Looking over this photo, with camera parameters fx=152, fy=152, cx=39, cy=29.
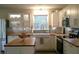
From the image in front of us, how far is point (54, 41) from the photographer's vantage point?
3.42 metres

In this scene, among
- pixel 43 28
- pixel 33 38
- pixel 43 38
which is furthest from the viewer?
pixel 43 38

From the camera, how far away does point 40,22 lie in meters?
3.14

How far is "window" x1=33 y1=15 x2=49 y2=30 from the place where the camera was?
308cm

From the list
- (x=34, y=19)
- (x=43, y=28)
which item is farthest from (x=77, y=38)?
(x=34, y=19)

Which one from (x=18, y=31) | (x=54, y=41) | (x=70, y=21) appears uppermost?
(x=70, y=21)

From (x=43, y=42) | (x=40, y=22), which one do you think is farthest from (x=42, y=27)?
(x=43, y=42)

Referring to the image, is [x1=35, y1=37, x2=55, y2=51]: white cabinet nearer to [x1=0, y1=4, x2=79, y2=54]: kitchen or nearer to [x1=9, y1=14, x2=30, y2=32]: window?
[x1=0, y1=4, x2=79, y2=54]: kitchen

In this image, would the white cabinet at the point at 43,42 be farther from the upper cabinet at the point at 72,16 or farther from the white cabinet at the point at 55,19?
the upper cabinet at the point at 72,16

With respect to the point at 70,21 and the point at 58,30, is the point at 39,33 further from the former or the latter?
the point at 70,21

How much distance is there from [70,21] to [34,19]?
3.34 feet

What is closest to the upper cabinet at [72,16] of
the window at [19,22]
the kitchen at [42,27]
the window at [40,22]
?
the kitchen at [42,27]

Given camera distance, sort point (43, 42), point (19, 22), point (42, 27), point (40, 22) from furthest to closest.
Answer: point (43, 42)
point (19, 22)
point (42, 27)
point (40, 22)

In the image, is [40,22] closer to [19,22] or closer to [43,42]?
[19,22]

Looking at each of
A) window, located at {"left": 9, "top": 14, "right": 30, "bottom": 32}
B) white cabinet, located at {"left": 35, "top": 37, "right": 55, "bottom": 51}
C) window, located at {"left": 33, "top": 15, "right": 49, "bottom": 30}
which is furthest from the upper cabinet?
window, located at {"left": 9, "top": 14, "right": 30, "bottom": 32}
